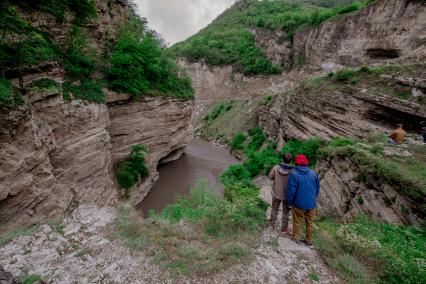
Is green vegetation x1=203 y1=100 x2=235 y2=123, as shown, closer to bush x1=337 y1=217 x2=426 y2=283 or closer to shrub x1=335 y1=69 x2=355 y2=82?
shrub x1=335 y1=69 x2=355 y2=82

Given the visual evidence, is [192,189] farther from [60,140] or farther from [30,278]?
[30,278]

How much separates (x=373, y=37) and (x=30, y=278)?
27501 millimetres

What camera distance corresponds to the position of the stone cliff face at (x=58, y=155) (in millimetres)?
6668

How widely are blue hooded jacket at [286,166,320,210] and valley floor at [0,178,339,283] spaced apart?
0.99 metres

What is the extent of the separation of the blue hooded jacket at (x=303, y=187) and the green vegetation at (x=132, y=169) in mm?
10860

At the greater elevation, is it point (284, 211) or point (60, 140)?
point (60, 140)

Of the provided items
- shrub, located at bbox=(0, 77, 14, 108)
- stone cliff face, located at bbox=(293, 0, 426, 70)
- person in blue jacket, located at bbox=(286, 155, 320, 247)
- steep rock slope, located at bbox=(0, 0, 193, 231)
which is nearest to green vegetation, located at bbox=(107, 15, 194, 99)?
steep rock slope, located at bbox=(0, 0, 193, 231)

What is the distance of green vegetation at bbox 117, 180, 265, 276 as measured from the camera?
426cm

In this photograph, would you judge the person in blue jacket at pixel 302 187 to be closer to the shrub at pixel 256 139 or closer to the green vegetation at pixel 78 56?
the green vegetation at pixel 78 56

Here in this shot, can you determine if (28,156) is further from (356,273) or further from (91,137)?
(356,273)

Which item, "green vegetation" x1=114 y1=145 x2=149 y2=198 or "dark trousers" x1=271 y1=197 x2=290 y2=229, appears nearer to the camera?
"dark trousers" x1=271 y1=197 x2=290 y2=229

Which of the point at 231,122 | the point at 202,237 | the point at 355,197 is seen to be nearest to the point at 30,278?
the point at 202,237

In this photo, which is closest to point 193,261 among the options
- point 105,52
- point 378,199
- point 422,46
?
point 378,199

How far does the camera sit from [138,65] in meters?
14.0
